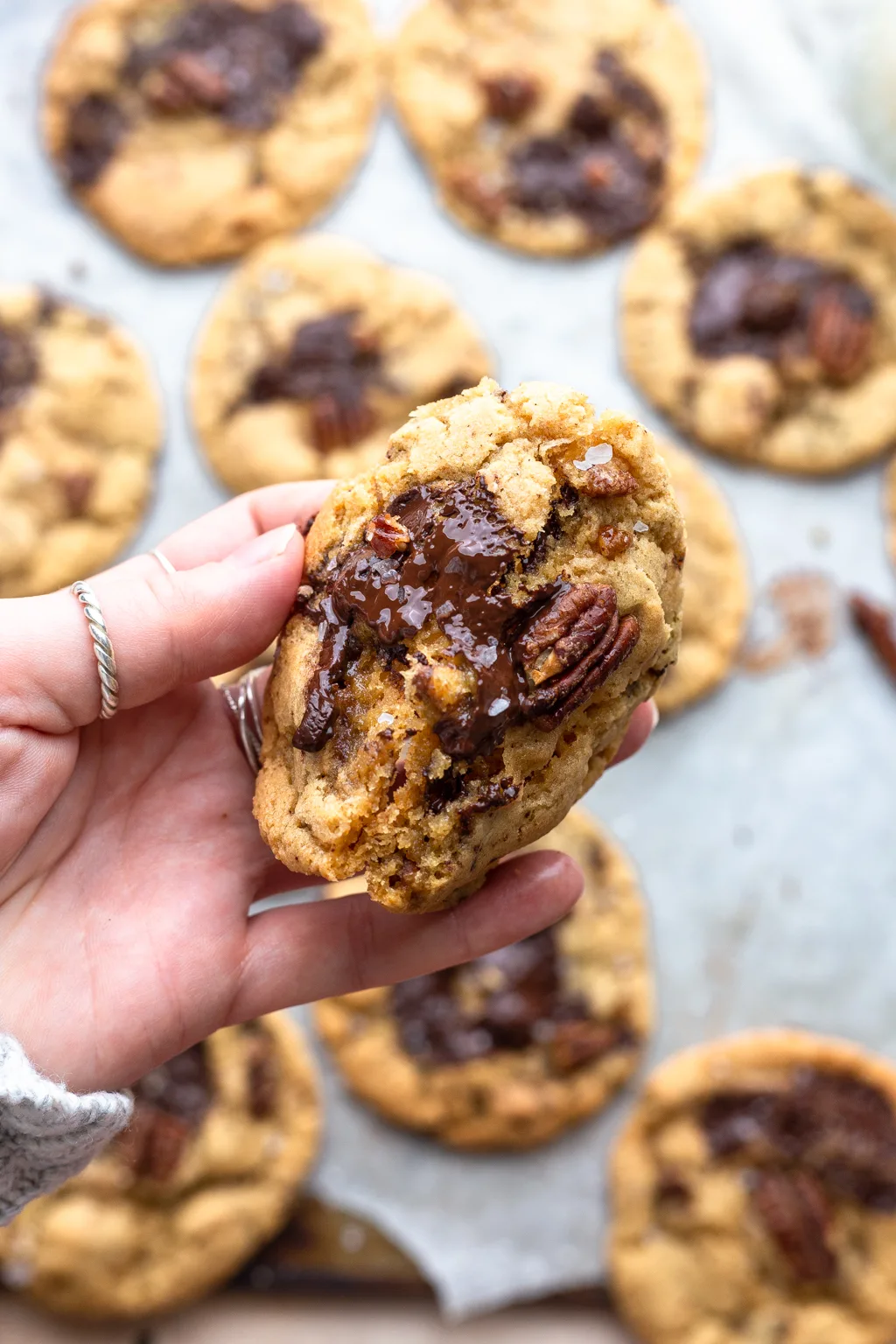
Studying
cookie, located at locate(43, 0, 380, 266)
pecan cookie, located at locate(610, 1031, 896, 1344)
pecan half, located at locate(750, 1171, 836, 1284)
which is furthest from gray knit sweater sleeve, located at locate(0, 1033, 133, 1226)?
cookie, located at locate(43, 0, 380, 266)

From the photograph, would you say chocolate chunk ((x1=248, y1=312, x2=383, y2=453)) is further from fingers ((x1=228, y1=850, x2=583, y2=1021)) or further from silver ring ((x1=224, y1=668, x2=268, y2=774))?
fingers ((x1=228, y1=850, x2=583, y2=1021))

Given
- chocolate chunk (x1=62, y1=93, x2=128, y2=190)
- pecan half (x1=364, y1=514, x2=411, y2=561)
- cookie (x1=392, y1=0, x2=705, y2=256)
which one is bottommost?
pecan half (x1=364, y1=514, x2=411, y2=561)

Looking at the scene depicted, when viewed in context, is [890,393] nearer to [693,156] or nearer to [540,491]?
[693,156]

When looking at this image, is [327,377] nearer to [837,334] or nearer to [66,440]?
[66,440]

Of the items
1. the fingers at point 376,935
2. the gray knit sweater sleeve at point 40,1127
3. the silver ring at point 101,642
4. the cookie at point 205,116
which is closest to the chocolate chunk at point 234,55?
the cookie at point 205,116

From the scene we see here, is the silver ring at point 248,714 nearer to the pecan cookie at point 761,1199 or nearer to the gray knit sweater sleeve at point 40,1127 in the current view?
the gray knit sweater sleeve at point 40,1127

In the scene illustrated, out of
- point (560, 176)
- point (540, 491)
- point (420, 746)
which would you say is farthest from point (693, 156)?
point (420, 746)

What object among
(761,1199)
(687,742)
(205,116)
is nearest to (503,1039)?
(761,1199)

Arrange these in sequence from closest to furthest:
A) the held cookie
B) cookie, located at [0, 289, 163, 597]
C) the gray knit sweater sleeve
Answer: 1. the gray knit sweater sleeve
2. the held cookie
3. cookie, located at [0, 289, 163, 597]
